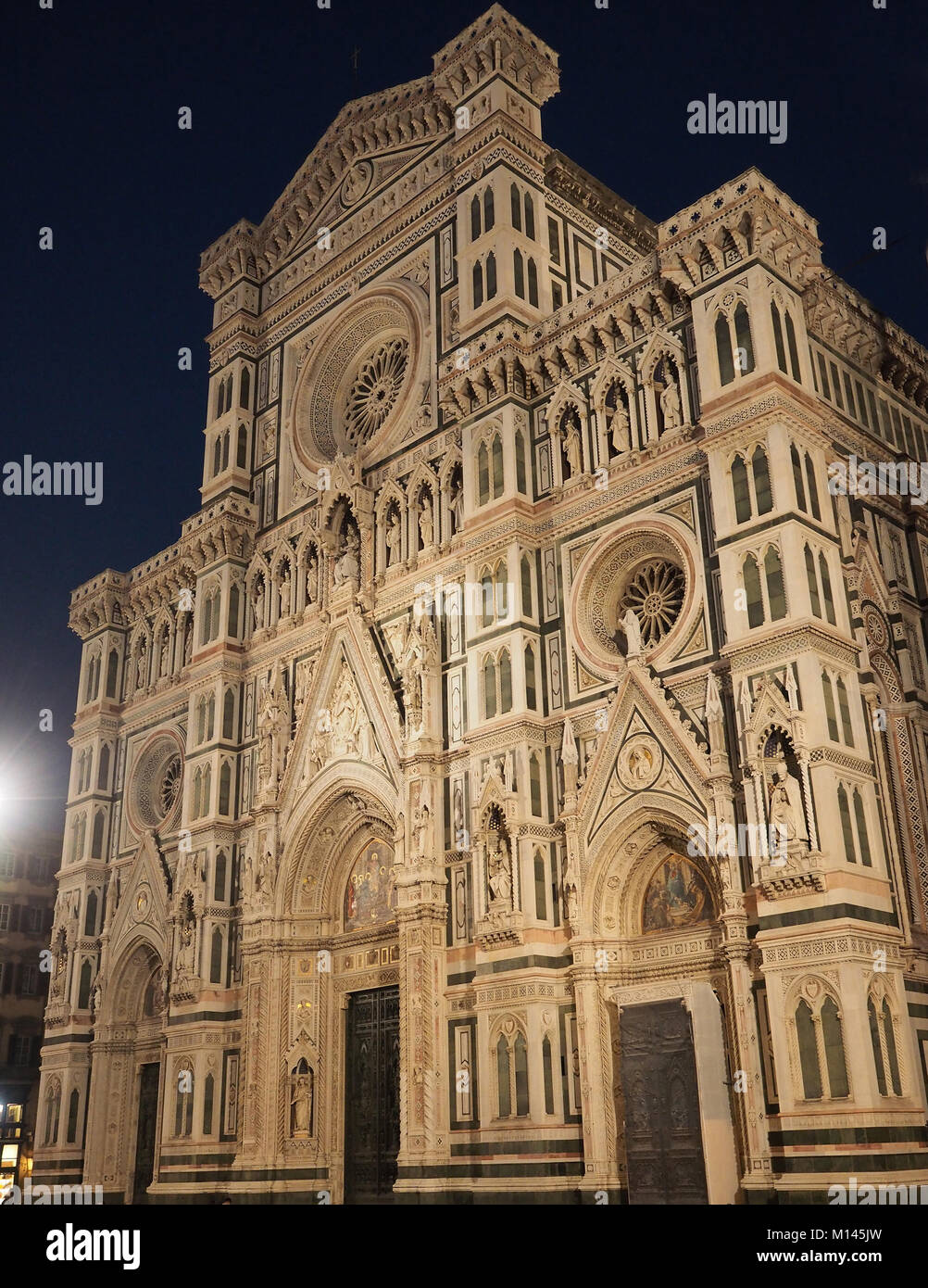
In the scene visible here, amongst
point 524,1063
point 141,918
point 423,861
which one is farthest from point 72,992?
point 524,1063

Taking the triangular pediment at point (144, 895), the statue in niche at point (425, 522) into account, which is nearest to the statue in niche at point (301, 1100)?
the triangular pediment at point (144, 895)

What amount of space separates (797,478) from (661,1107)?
10.3 m

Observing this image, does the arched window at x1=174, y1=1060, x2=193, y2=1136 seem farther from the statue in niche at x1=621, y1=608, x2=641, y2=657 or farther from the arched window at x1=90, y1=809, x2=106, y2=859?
the statue in niche at x1=621, y1=608, x2=641, y2=657

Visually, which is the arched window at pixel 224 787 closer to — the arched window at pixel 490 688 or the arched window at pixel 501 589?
the arched window at pixel 490 688

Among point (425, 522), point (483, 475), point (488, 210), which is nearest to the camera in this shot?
point (483, 475)

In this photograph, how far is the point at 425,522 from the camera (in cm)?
2727

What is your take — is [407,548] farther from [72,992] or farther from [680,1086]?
[72,992]

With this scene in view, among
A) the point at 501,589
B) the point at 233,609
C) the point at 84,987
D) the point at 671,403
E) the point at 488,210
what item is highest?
the point at 488,210

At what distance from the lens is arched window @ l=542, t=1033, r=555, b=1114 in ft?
67.8

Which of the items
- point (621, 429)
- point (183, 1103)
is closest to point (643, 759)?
point (621, 429)

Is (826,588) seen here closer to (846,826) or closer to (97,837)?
(846,826)

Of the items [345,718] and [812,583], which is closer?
[812,583]

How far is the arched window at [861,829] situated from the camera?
1864 centimetres

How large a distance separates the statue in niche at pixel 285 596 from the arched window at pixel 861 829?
1547cm
